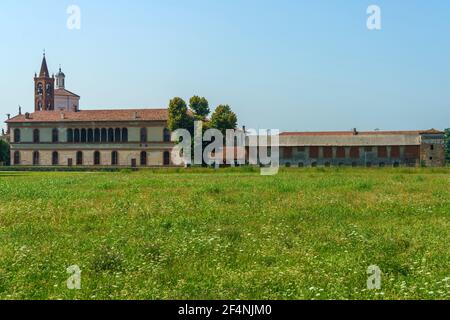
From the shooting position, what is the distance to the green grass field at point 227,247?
9.15m

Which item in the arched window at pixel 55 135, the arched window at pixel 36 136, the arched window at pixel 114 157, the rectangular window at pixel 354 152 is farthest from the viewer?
the arched window at pixel 36 136

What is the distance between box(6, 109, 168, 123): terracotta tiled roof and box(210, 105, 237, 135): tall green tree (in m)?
14.5

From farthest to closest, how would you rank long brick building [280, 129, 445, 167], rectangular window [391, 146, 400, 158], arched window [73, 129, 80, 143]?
arched window [73, 129, 80, 143]
rectangular window [391, 146, 400, 158]
long brick building [280, 129, 445, 167]

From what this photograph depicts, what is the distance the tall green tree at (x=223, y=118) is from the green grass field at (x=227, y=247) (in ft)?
191

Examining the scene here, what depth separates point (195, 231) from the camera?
14.2 meters

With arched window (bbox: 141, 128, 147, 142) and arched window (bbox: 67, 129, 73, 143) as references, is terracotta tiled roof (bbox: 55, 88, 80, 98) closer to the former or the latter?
arched window (bbox: 67, 129, 73, 143)

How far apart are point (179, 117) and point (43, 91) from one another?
161 feet

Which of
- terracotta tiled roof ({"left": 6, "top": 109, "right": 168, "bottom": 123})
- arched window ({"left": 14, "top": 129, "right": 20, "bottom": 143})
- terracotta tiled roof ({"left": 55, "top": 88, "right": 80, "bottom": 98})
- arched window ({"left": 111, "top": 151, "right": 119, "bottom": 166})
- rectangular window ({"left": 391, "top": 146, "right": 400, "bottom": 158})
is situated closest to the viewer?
rectangular window ({"left": 391, "top": 146, "right": 400, "bottom": 158})

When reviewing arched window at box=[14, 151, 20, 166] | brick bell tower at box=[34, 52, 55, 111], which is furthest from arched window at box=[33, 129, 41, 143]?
brick bell tower at box=[34, 52, 55, 111]

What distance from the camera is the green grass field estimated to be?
30.0 feet

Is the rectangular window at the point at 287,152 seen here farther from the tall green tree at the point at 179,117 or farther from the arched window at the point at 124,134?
the arched window at the point at 124,134

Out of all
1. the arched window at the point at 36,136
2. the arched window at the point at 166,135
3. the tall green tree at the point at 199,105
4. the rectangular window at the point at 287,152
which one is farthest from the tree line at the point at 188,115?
the arched window at the point at 36,136

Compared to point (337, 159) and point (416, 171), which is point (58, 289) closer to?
point (416, 171)
